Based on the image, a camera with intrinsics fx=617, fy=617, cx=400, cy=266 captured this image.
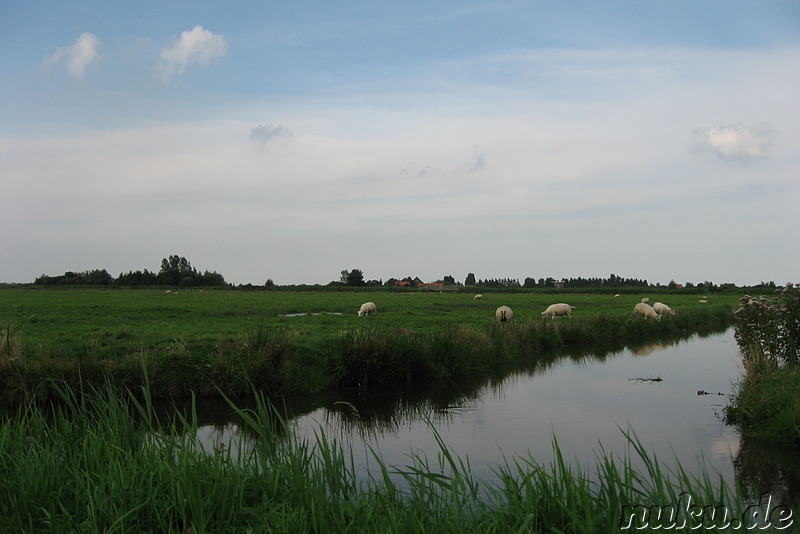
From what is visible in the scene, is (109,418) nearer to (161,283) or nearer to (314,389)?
(314,389)

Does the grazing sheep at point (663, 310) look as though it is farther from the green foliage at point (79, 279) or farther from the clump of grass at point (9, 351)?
the green foliage at point (79, 279)

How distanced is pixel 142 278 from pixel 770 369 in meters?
101

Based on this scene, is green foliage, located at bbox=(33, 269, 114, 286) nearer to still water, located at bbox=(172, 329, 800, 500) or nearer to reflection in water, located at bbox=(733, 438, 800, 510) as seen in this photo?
still water, located at bbox=(172, 329, 800, 500)

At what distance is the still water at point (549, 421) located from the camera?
8117mm

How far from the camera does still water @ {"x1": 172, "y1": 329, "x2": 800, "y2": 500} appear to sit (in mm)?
8117

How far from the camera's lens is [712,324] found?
35688 millimetres

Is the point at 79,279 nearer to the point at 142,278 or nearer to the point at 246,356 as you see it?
the point at 142,278

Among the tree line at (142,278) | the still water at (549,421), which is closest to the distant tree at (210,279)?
the tree line at (142,278)

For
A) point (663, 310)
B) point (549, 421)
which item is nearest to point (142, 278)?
point (663, 310)

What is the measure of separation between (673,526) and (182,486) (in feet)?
11.2

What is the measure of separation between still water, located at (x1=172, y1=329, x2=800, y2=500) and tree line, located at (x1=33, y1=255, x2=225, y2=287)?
3580 inches

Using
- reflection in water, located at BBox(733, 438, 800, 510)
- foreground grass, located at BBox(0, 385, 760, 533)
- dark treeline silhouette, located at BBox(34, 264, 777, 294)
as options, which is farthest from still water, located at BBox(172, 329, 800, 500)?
dark treeline silhouette, located at BBox(34, 264, 777, 294)

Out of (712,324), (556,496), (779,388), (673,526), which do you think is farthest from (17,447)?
(712,324)

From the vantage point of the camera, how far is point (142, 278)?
99625 millimetres
